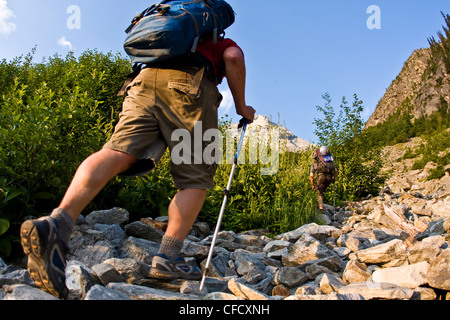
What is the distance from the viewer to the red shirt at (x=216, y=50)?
2.29 meters

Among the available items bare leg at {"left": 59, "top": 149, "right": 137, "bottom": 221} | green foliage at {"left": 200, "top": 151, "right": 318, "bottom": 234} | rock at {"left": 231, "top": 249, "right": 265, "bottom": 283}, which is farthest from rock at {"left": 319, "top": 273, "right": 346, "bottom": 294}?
green foliage at {"left": 200, "top": 151, "right": 318, "bottom": 234}

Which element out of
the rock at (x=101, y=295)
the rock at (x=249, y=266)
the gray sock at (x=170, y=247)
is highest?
the gray sock at (x=170, y=247)

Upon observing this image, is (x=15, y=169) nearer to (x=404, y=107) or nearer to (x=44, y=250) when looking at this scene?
(x=44, y=250)

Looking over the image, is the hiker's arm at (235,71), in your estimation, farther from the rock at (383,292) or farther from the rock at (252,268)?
the rock at (383,292)

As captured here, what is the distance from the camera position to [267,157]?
285 inches

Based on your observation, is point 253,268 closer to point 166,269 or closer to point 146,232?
point 166,269

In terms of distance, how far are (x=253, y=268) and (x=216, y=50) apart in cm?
191

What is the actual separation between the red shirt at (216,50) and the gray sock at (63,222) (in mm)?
1300

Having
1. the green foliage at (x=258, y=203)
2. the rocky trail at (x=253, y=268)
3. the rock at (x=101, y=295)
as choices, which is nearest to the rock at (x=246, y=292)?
the rocky trail at (x=253, y=268)

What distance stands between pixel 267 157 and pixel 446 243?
4128mm

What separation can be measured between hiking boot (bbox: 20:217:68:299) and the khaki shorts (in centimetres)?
62

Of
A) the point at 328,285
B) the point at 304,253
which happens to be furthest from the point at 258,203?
the point at 328,285

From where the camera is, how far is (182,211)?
221 centimetres

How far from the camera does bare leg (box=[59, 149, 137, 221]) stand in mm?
1826
